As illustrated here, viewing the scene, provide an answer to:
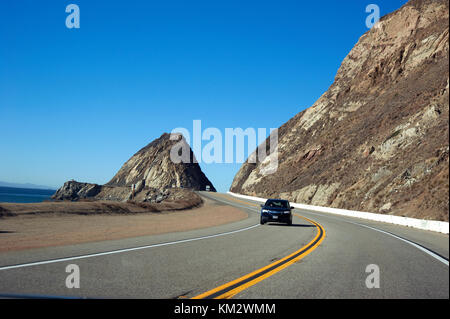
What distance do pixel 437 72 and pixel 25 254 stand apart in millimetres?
57483

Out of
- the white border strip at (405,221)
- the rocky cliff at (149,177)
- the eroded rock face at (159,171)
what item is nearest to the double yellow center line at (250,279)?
the white border strip at (405,221)

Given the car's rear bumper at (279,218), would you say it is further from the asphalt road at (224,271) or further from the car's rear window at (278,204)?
the asphalt road at (224,271)

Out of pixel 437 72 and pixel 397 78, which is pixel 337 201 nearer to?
pixel 437 72

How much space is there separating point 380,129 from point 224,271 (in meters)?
55.2

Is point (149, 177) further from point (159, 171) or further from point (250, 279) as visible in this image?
point (250, 279)

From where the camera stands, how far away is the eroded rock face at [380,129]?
41500 millimetres

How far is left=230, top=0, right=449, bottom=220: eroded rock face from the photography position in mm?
41500

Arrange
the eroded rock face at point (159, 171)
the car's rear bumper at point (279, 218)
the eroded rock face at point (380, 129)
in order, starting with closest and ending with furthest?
1. the car's rear bumper at point (279, 218)
2. the eroded rock face at point (380, 129)
3. the eroded rock face at point (159, 171)

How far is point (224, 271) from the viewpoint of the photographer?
27.3ft

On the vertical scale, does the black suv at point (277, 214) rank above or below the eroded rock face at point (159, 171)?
below

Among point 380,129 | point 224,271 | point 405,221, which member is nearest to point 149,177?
point 380,129

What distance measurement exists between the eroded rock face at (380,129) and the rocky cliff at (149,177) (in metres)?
64.1

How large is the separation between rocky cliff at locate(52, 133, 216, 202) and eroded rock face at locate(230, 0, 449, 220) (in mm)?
64095
